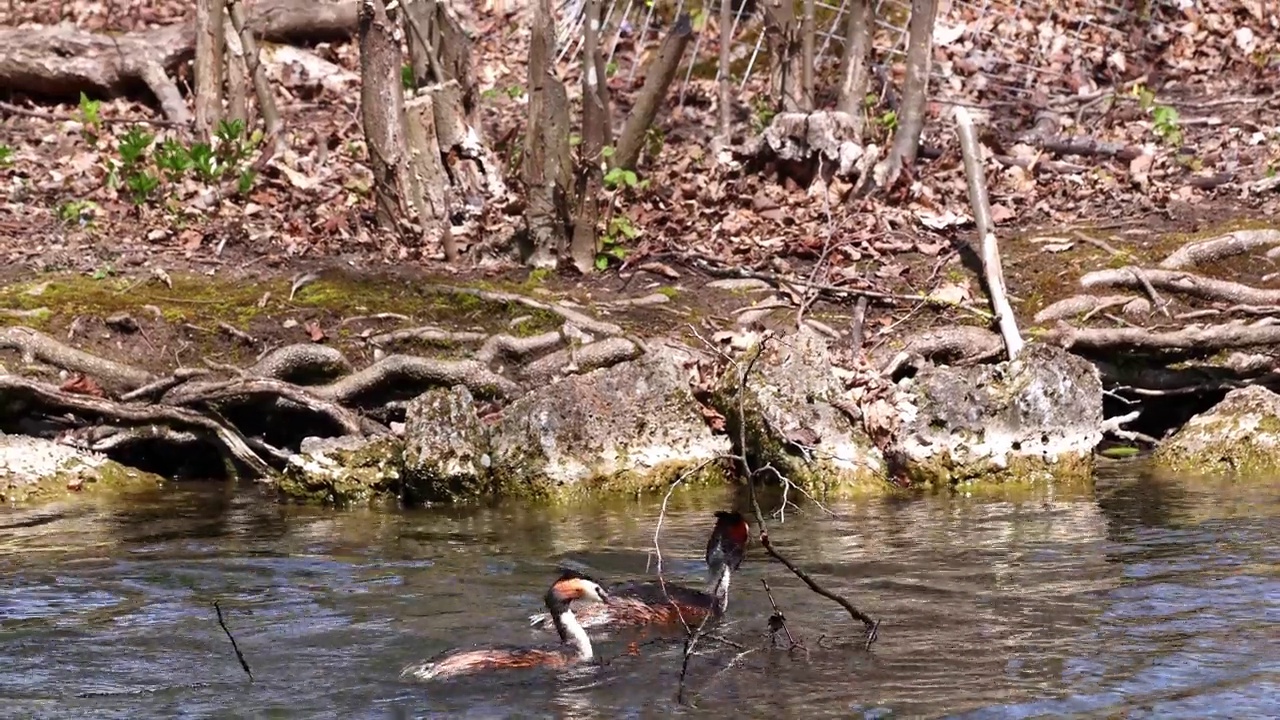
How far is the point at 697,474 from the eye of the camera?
11133mm

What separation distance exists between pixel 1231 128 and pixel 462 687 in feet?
38.0

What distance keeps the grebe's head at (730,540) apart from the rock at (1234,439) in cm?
467

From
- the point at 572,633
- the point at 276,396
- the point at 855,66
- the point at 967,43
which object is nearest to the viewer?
the point at 572,633

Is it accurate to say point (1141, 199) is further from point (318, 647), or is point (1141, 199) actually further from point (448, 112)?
point (318, 647)

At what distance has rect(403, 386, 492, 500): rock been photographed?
1062cm

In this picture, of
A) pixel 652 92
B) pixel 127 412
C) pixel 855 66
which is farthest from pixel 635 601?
pixel 855 66

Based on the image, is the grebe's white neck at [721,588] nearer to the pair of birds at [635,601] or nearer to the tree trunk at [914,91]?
the pair of birds at [635,601]

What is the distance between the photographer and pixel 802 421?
10.8 metres

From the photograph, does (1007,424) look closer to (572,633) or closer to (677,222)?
(677,222)

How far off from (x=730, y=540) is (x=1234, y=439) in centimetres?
492

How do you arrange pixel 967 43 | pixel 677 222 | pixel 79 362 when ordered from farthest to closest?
1. pixel 967 43
2. pixel 677 222
3. pixel 79 362

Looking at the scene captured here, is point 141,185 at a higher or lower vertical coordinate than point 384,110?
lower

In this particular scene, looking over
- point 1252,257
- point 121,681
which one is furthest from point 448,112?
point 121,681

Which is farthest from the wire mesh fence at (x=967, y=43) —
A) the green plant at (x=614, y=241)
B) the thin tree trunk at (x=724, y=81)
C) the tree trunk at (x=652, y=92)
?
the green plant at (x=614, y=241)
